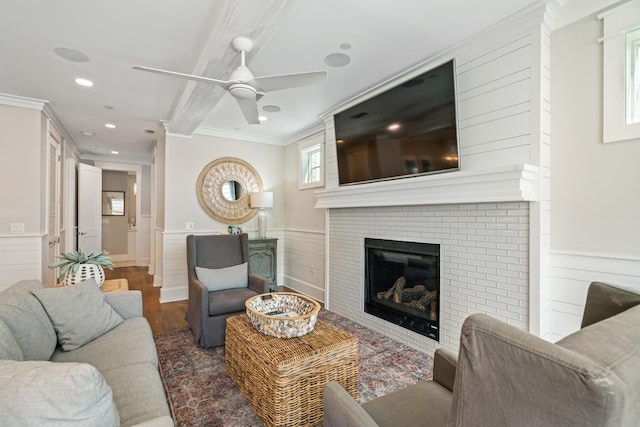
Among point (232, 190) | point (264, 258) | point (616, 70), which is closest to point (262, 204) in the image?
point (232, 190)

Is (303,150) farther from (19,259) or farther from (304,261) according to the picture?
(19,259)

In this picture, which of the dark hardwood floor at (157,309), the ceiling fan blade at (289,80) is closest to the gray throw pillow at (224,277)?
the dark hardwood floor at (157,309)

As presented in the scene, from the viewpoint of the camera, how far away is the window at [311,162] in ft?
14.6

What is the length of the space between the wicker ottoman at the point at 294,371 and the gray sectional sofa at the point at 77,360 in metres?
0.52

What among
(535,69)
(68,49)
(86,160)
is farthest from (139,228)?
(535,69)

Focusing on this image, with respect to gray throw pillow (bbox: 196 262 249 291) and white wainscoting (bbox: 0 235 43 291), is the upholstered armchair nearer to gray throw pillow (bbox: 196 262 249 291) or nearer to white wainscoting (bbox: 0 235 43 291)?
gray throw pillow (bbox: 196 262 249 291)

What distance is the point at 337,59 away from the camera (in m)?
2.57

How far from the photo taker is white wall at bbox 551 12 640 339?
1.76 metres

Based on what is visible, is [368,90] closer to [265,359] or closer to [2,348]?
[265,359]

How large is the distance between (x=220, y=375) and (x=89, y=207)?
17.6 feet

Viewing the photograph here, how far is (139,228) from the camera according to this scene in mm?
7094

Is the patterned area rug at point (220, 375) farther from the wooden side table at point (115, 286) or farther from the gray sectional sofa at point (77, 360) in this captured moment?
the wooden side table at point (115, 286)

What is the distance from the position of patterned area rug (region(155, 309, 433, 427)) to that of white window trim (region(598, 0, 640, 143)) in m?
2.06

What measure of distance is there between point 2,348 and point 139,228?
6599 mm
